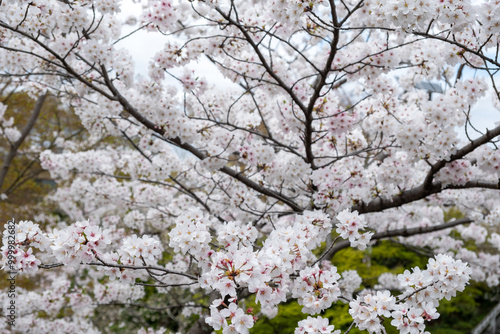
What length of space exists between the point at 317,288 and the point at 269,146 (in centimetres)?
199

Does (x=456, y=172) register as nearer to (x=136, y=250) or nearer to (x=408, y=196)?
(x=408, y=196)

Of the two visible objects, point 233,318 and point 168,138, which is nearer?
point 233,318

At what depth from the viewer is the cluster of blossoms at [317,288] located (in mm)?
2029

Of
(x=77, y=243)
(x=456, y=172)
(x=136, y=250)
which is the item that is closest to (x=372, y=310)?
(x=136, y=250)

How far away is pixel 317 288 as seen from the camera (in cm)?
205

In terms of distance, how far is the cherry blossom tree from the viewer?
2055 millimetres

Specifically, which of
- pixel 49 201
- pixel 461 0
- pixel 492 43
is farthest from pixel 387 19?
pixel 49 201

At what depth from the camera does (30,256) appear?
2219 millimetres

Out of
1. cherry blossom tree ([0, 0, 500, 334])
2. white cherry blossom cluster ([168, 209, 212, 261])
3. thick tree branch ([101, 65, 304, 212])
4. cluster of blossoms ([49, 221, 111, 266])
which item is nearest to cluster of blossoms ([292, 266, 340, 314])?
cherry blossom tree ([0, 0, 500, 334])

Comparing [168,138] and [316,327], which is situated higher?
[168,138]

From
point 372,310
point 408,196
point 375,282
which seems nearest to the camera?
point 372,310

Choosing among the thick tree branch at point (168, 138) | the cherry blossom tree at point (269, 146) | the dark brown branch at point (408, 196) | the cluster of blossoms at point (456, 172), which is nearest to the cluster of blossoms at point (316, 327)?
the cherry blossom tree at point (269, 146)

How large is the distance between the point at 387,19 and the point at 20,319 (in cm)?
650

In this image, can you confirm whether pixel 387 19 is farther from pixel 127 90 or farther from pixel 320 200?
pixel 127 90
